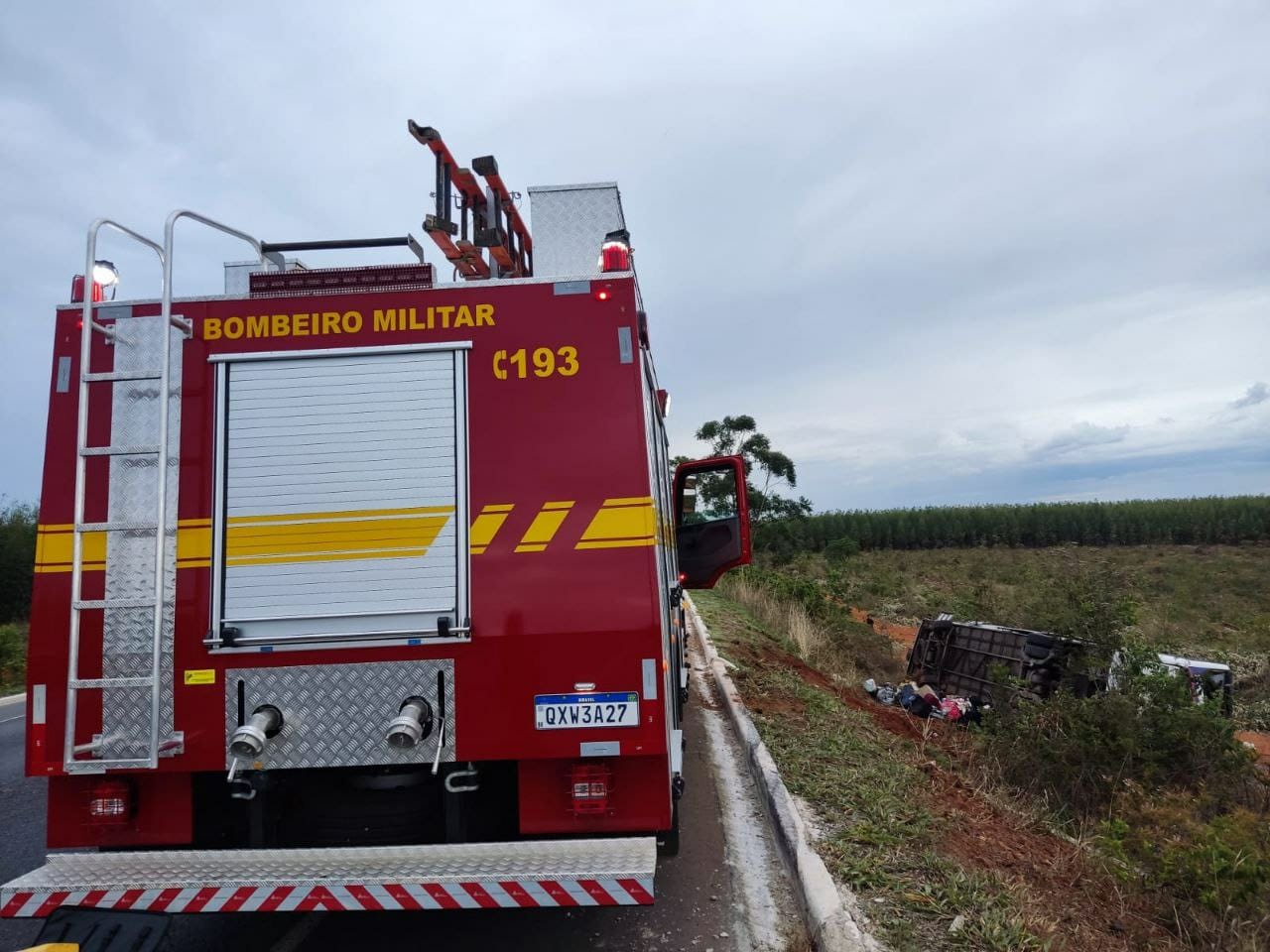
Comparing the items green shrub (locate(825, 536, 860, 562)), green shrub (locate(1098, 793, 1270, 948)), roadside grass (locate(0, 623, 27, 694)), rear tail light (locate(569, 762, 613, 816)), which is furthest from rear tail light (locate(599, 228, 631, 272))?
green shrub (locate(825, 536, 860, 562))

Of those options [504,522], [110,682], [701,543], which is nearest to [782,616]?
[701,543]

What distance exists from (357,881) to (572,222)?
353 centimetres

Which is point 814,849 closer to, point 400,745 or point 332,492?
point 400,745

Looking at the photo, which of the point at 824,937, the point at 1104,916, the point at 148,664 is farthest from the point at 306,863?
the point at 1104,916

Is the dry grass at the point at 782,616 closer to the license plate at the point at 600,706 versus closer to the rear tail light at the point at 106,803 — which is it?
the license plate at the point at 600,706

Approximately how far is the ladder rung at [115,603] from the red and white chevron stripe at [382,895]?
1.11m

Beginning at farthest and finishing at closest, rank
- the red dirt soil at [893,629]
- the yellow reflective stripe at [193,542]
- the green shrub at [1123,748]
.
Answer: the red dirt soil at [893,629] < the green shrub at [1123,748] < the yellow reflective stripe at [193,542]

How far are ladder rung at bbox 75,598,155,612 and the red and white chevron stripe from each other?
1.11 metres

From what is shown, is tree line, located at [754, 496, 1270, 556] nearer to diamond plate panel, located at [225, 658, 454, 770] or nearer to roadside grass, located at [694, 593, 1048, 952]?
roadside grass, located at [694, 593, 1048, 952]

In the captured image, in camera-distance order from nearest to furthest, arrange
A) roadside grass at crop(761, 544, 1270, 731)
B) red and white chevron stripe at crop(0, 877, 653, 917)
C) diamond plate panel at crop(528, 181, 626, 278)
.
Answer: red and white chevron stripe at crop(0, 877, 653, 917) < diamond plate panel at crop(528, 181, 626, 278) < roadside grass at crop(761, 544, 1270, 731)

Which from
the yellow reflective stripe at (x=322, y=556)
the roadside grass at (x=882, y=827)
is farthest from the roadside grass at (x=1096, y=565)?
the yellow reflective stripe at (x=322, y=556)

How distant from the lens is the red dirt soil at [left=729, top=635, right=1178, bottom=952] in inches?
144

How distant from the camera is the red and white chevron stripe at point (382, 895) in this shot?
3.10 meters

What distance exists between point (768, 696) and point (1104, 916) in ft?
16.1
